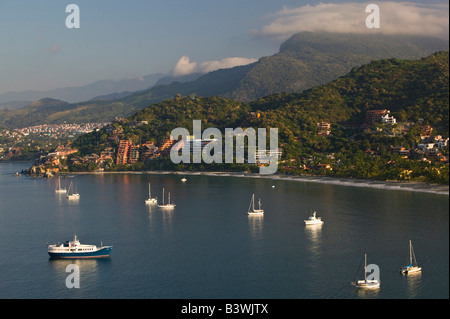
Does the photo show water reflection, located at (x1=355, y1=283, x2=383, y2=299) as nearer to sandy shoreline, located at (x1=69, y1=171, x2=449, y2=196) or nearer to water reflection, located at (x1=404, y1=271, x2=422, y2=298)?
water reflection, located at (x1=404, y1=271, x2=422, y2=298)

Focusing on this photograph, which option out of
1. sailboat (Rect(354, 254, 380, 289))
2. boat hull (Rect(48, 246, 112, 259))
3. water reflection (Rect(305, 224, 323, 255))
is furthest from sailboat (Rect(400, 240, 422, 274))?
boat hull (Rect(48, 246, 112, 259))

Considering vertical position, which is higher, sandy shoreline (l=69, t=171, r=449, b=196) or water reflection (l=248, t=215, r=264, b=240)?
sandy shoreline (l=69, t=171, r=449, b=196)

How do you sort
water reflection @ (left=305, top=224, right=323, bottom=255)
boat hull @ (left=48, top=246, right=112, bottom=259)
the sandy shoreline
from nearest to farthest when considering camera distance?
water reflection @ (left=305, top=224, right=323, bottom=255) → boat hull @ (left=48, top=246, right=112, bottom=259) → the sandy shoreline

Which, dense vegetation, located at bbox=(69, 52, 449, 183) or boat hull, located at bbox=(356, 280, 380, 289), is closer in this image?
boat hull, located at bbox=(356, 280, 380, 289)

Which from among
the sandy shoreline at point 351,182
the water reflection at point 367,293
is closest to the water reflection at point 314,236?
the water reflection at point 367,293

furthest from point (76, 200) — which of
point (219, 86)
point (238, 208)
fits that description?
point (219, 86)

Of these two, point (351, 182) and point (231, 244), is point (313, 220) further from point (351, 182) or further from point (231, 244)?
point (351, 182)
